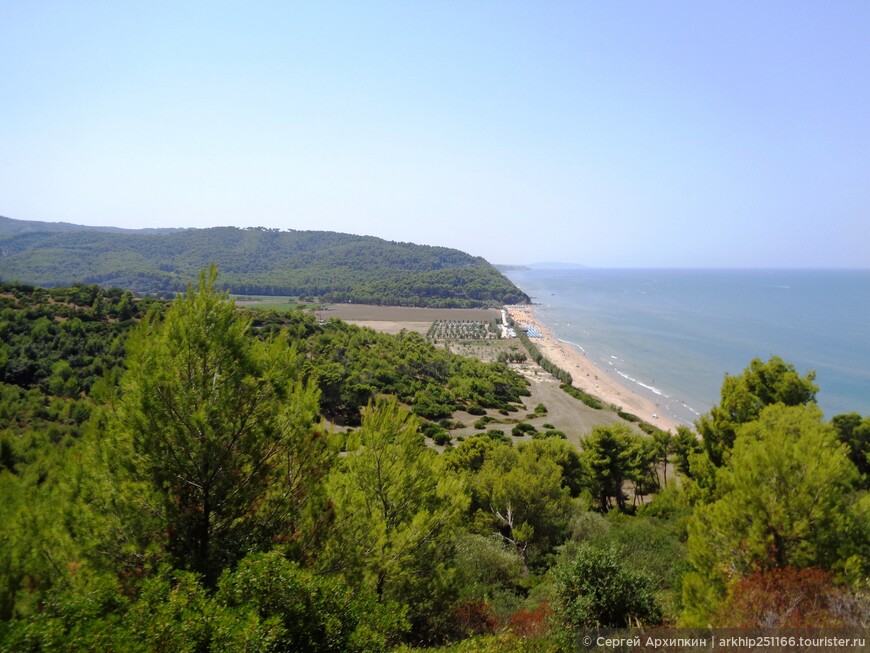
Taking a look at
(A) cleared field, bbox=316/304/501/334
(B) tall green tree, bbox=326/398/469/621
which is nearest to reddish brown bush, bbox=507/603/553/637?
(B) tall green tree, bbox=326/398/469/621

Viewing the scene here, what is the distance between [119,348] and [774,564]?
34.4 m

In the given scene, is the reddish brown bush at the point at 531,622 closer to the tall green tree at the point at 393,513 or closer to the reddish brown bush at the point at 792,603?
the tall green tree at the point at 393,513

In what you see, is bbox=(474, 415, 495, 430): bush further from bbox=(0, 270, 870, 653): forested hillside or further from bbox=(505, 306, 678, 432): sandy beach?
bbox=(0, 270, 870, 653): forested hillside

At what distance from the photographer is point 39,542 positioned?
4.47 metres

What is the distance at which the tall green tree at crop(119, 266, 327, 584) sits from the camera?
4.56m

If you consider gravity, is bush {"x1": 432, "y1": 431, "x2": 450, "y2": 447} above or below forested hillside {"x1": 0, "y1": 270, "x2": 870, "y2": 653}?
below

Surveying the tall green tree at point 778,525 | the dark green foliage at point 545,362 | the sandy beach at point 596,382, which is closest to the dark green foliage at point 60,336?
the tall green tree at point 778,525

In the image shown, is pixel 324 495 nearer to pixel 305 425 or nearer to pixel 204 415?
pixel 305 425

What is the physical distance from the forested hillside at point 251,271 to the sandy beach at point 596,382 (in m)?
53.5

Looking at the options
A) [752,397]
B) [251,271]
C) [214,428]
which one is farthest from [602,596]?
[251,271]

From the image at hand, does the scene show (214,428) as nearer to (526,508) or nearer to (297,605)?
(297,605)

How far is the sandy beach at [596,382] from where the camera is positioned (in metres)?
38.8

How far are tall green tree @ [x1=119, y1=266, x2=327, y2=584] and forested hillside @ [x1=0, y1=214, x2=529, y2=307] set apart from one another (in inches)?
3915

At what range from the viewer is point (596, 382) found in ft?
162
